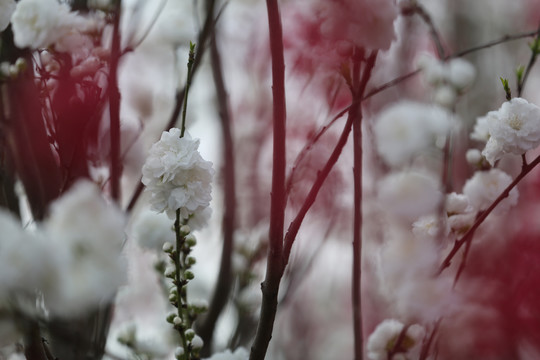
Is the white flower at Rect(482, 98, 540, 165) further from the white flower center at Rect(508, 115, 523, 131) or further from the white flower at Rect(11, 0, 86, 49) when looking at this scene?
the white flower at Rect(11, 0, 86, 49)

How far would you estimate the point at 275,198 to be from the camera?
712 mm

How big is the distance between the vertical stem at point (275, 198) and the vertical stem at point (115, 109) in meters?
0.34

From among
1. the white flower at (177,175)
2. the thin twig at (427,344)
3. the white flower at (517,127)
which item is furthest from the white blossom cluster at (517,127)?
the white flower at (177,175)

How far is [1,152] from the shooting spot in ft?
3.27

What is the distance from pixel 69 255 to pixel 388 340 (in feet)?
1.99

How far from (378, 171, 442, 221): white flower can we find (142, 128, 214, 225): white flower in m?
0.27

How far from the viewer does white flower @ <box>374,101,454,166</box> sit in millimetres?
1080

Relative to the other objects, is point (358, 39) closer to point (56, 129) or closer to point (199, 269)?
point (56, 129)

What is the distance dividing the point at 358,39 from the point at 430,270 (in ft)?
0.97

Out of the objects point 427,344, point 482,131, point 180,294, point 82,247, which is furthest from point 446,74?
point 82,247

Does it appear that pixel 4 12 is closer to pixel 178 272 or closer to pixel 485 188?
pixel 178 272

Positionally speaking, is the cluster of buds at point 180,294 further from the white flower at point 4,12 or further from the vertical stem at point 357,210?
the white flower at point 4,12

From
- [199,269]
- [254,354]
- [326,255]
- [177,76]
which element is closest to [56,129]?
[177,76]

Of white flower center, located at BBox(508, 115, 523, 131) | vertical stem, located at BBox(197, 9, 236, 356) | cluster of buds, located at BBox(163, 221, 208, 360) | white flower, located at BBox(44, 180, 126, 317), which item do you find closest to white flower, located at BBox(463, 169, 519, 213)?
white flower center, located at BBox(508, 115, 523, 131)
